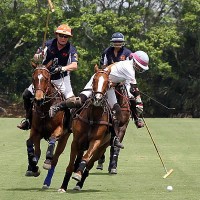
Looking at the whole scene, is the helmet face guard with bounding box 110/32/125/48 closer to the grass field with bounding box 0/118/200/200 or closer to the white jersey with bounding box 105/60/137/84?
the grass field with bounding box 0/118/200/200

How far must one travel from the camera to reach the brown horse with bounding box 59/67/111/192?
1162 cm

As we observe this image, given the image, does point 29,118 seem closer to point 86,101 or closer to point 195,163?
point 86,101

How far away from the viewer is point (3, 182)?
13.3 m

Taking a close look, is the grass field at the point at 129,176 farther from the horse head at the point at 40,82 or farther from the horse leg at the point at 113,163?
the horse head at the point at 40,82

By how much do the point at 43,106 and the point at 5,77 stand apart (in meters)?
42.8

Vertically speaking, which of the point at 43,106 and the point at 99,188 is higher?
the point at 43,106

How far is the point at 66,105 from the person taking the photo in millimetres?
12609

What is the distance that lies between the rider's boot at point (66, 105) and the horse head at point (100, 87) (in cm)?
62

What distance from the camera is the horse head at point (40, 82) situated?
12141mm

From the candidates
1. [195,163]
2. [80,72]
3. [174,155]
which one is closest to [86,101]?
[195,163]

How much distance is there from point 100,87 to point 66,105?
3.87 ft

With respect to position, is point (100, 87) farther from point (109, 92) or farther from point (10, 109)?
point (10, 109)

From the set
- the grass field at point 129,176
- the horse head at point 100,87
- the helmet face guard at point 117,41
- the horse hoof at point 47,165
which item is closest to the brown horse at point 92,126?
the horse head at point 100,87

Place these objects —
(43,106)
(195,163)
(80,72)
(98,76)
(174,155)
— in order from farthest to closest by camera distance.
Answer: (80,72) < (174,155) < (195,163) < (43,106) < (98,76)
